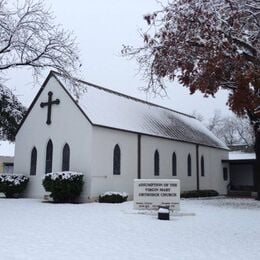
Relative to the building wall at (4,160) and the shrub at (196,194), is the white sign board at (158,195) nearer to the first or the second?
the shrub at (196,194)

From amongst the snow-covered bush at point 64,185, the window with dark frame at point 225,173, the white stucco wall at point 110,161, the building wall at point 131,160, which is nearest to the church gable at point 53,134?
the white stucco wall at point 110,161

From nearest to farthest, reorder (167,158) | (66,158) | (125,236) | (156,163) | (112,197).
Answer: (125,236)
(112,197)
(66,158)
(156,163)
(167,158)

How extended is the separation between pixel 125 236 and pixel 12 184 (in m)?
16.9

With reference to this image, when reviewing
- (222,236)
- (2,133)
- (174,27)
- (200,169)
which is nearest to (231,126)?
(200,169)

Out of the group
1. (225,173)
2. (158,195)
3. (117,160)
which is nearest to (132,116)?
(117,160)

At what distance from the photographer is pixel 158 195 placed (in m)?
18.8

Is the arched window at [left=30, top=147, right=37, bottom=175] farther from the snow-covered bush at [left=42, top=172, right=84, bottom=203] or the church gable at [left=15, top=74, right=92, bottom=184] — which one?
the snow-covered bush at [left=42, top=172, right=84, bottom=203]

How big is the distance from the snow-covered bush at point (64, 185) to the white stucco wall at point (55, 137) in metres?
0.78

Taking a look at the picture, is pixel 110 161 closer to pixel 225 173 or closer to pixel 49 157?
pixel 49 157

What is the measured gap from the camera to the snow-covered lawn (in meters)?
9.50

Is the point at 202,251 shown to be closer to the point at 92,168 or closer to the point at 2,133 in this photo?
the point at 92,168

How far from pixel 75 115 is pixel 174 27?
31.4 feet

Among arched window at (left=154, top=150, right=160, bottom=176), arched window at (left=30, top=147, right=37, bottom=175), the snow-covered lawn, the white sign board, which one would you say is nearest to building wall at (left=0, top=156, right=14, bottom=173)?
arched window at (left=30, top=147, right=37, bottom=175)

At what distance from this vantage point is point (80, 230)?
43.1 ft
